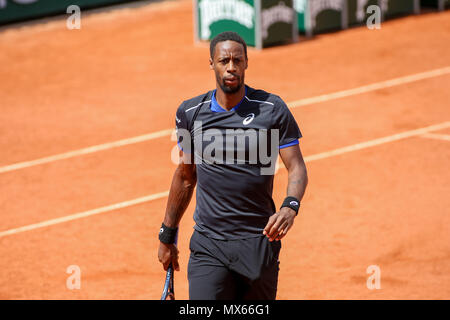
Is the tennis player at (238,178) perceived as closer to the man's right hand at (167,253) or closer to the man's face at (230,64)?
the man's face at (230,64)

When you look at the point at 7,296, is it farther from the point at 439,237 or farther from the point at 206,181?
the point at 439,237

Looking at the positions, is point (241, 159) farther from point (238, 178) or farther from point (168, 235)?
point (168, 235)

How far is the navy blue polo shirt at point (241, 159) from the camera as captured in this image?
5090 millimetres

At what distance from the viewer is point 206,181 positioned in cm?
519

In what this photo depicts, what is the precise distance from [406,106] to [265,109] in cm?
941

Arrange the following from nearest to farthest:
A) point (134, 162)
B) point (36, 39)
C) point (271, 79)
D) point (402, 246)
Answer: point (402, 246)
point (134, 162)
point (271, 79)
point (36, 39)

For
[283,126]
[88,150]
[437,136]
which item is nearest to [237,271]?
[283,126]

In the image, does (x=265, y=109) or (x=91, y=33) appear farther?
(x=91, y=33)

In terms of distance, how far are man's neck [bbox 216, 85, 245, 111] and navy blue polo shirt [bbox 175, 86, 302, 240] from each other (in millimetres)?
31

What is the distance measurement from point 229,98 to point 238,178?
535 mm

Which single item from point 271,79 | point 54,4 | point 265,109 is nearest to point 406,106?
point 271,79

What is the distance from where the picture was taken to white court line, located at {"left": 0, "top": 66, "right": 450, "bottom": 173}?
12227 millimetres

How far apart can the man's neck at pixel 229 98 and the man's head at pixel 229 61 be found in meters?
0.06

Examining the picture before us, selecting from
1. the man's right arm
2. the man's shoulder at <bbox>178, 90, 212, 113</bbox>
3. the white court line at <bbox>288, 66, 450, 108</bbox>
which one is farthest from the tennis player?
the white court line at <bbox>288, 66, 450, 108</bbox>
